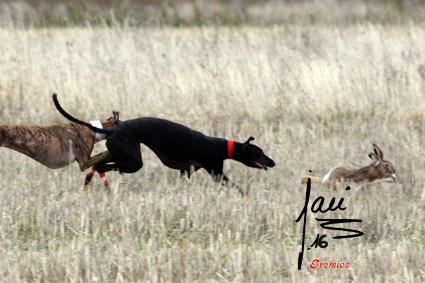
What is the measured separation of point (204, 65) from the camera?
31.6 feet

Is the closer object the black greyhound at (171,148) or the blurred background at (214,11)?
the black greyhound at (171,148)

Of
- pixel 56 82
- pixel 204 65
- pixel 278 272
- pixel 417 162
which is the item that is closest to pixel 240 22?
pixel 204 65

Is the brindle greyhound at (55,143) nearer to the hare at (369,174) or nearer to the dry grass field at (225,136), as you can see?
the dry grass field at (225,136)

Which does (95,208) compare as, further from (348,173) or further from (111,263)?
(348,173)

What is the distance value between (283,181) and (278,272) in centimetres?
212

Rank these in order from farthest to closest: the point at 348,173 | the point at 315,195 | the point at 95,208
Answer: the point at 348,173, the point at 315,195, the point at 95,208

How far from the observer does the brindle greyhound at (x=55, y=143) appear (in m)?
5.98

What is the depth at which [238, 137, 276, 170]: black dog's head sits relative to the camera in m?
6.40
